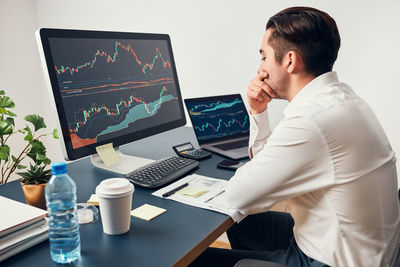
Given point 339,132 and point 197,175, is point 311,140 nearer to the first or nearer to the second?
point 339,132

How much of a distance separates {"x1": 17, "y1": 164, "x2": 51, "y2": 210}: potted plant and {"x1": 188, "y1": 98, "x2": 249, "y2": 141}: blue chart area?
2.64 ft

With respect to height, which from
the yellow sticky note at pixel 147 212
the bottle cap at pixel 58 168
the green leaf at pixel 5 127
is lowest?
the yellow sticky note at pixel 147 212

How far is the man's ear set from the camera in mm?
1029

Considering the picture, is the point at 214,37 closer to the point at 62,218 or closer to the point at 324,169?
the point at 324,169

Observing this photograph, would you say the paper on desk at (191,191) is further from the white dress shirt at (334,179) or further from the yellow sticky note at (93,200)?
the yellow sticky note at (93,200)

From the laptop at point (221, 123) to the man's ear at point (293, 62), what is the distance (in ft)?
1.74

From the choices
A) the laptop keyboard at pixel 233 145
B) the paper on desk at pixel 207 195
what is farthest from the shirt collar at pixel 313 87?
the laptop keyboard at pixel 233 145

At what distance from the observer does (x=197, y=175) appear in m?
1.25

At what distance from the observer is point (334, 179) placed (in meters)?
0.87

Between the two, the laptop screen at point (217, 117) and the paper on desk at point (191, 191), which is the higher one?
the laptop screen at point (217, 117)

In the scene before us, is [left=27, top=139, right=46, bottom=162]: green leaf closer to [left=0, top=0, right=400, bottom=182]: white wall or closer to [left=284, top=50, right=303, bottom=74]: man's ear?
[left=284, top=50, right=303, bottom=74]: man's ear

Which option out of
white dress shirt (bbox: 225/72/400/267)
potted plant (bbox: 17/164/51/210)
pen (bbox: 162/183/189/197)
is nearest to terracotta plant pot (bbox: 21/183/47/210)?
potted plant (bbox: 17/164/51/210)

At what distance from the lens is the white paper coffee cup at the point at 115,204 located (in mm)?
805

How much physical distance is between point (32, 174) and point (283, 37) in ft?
2.75
